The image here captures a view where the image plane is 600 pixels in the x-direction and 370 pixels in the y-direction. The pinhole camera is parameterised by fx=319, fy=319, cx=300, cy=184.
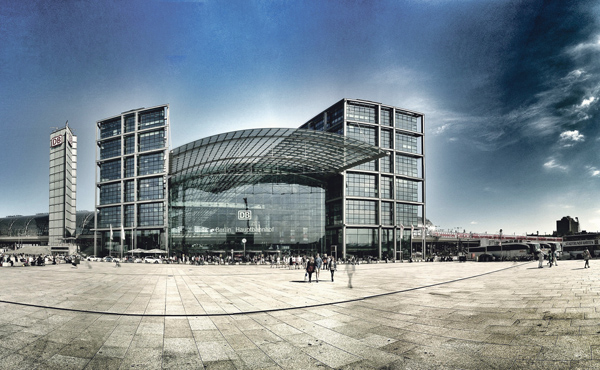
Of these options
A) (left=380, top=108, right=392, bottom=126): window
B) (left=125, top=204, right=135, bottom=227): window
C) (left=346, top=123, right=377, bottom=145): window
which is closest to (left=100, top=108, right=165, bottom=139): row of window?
(left=125, top=204, right=135, bottom=227): window

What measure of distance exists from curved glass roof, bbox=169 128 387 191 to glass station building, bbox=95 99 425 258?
181 mm

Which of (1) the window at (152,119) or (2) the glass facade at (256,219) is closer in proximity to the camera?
(2) the glass facade at (256,219)

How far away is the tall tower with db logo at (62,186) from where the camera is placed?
8681 centimetres

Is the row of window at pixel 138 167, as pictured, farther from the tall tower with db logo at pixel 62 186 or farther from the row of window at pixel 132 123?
the tall tower with db logo at pixel 62 186

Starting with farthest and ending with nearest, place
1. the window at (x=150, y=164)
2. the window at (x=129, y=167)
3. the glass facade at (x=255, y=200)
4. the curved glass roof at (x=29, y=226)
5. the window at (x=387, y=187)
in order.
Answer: the curved glass roof at (x=29, y=226) → the window at (x=129, y=167) → the window at (x=150, y=164) → the window at (x=387, y=187) → the glass facade at (x=255, y=200)

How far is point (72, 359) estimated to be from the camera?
6.22 m

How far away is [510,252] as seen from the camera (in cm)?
5225

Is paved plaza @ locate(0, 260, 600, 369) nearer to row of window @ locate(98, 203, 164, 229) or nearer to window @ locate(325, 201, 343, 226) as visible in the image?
window @ locate(325, 201, 343, 226)

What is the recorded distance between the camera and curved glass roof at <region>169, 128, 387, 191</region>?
1829 inches

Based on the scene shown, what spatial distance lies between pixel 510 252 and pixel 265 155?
4337 centimetres

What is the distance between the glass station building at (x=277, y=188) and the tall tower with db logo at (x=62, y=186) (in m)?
18.6

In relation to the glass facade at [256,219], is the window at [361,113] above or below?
above

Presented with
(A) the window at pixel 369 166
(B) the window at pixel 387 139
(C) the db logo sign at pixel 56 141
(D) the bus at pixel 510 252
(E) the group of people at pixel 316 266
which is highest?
(C) the db logo sign at pixel 56 141

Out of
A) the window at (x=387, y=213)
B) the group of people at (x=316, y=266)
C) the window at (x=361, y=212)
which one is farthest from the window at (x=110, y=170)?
the group of people at (x=316, y=266)
